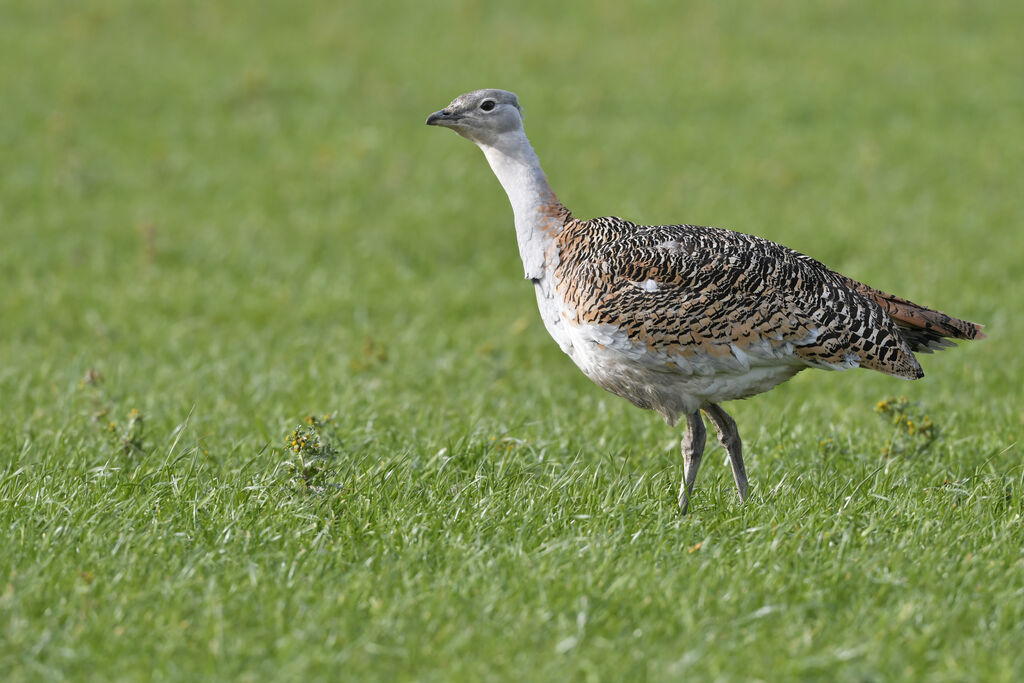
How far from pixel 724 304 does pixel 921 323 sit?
2.95ft

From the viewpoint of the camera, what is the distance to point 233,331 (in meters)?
8.05

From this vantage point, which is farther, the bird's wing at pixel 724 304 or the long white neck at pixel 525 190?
the long white neck at pixel 525 190

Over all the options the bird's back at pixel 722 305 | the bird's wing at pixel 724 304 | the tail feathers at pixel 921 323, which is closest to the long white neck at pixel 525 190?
the bird's back at pixel 722 305

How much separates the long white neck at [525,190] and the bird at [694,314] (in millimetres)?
13

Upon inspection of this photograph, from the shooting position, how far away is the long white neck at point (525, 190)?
4.93m

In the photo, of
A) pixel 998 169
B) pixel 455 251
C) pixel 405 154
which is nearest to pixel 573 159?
pixel 405 154

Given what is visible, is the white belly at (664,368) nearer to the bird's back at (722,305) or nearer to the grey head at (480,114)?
the bird's back at (722,305)

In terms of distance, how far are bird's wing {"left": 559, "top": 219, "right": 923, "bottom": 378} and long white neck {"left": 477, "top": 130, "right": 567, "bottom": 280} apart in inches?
10.0

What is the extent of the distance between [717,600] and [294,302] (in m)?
5.57

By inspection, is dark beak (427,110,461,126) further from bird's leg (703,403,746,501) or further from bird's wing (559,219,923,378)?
bird's leg (703,403,746,501)

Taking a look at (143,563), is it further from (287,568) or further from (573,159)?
(573,159)

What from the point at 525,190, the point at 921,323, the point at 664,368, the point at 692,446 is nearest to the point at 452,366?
the point at 525,190

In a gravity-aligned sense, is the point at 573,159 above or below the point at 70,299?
above

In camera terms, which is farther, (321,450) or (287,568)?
(321,450)
